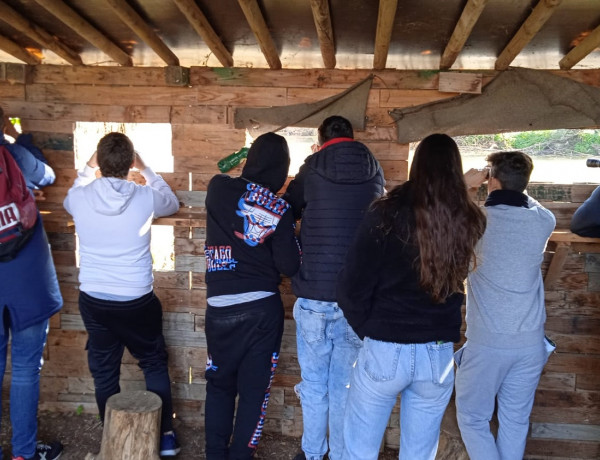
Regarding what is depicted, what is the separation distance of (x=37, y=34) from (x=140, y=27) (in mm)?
745

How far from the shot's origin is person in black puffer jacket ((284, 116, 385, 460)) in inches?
111

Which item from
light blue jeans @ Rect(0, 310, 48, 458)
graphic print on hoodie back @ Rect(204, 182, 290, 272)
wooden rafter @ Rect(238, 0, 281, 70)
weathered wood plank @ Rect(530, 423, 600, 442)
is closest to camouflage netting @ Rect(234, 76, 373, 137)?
wooden rafter @ Rect(238, 0, 281, 70)

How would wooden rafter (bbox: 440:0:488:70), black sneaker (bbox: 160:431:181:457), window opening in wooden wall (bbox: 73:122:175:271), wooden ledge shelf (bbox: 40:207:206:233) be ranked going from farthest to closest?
window opening in wooden wall (bbox: 73:122:175:271) < black sneaker (bbox: 160:431:181:457) < wooden ledge shelf (bbox: 40:207:206:233) < wooden rafter (bbox: 440:0:488:70)

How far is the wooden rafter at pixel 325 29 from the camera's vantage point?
2.57m

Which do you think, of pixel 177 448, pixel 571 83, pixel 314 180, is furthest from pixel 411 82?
pixel 177 448

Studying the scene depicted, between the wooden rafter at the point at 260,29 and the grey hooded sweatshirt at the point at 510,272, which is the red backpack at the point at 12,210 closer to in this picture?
the wooden rafter at the point at 260,29

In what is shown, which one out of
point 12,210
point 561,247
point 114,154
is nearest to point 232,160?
point 114,154

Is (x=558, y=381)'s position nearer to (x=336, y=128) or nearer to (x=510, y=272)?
(x=510, y=272)

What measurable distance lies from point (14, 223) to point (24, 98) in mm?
1307

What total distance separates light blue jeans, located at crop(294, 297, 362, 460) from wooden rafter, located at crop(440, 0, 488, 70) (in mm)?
1609

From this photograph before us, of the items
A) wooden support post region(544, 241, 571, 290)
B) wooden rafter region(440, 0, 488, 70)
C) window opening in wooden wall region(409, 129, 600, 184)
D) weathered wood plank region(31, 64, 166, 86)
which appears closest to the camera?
wooden rafter region(440, 0, 488, 70)

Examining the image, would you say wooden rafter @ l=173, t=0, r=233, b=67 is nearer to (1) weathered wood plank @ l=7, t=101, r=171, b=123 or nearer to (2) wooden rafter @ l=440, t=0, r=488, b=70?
(1) weathered wood plank @ l=7, t=101, r=171, b=123

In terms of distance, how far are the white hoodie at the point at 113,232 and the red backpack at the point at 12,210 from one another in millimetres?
245

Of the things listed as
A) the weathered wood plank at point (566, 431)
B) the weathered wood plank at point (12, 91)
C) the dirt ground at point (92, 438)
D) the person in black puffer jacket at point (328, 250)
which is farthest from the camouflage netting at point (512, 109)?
the weathered wood plank at point (12, 91)
